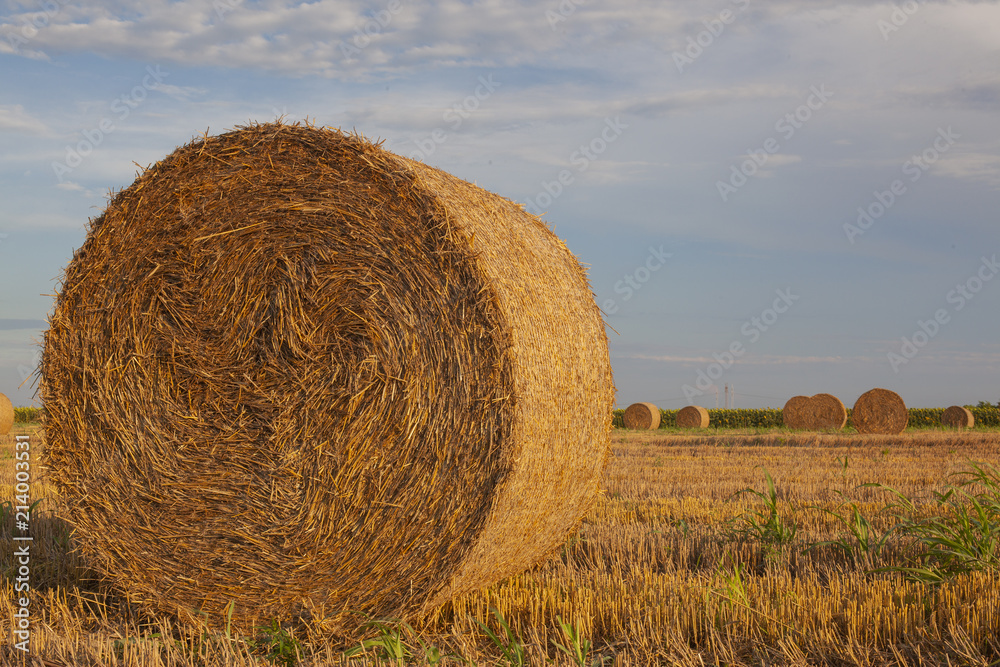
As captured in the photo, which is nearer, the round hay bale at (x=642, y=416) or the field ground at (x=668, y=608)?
the field ground at (x=668, y=608)

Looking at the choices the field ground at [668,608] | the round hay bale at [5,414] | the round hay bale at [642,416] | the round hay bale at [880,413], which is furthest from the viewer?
the round hay bale at [642,416]

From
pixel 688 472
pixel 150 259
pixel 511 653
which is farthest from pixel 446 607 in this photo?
pixel 688 472

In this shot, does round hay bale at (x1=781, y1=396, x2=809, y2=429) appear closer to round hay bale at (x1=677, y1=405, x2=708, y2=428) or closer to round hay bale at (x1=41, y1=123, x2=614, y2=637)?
round hay bale at (x1=677, y1=405, x2=708, y2=428)

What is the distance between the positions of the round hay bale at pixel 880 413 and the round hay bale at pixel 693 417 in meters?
8.84

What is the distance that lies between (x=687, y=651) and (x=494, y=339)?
194cm

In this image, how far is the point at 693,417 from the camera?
106 ft

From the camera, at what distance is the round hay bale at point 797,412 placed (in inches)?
1043

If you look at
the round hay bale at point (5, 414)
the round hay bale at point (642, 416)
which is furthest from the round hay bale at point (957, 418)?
the round hay bale at point (5, 414)

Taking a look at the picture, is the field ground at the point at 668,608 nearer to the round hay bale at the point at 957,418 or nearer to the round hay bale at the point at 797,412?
the round hay bale at the point at 797,412

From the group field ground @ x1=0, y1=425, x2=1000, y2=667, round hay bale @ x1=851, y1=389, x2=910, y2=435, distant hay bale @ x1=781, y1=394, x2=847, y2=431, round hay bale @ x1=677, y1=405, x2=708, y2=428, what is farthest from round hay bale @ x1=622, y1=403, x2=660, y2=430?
field ground @ x1=0, y1=425, x2=1000, y2=667

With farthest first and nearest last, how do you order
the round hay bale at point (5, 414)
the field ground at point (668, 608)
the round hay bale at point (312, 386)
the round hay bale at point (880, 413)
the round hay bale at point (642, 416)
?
the round hay bale at point (642, 416) < the round hay bale at point (5, 414) < the round hay bale at point (880, 413) < the round hay bale at point (312, 386) < the field ground at point (668, 608)

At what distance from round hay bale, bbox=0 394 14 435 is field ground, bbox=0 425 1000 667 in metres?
20.0

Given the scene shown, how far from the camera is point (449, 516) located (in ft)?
15.3

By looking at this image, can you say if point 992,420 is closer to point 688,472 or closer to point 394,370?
point 688,472
